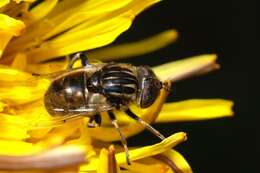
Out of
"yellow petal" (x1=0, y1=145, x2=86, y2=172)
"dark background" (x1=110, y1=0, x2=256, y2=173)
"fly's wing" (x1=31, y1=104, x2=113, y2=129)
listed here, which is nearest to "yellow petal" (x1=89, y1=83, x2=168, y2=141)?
"fly's wing" (x1=31, y1=104, x2=113, y2=129)

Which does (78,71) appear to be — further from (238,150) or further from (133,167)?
(238,150)

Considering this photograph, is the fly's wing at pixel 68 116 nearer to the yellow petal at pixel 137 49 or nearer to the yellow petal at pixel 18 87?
the yellow petal at pixel 18 87

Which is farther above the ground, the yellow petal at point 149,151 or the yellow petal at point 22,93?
the yellow petal at point 22,93

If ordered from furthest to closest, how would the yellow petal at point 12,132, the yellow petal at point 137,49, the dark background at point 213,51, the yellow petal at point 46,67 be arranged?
the dark background at point 213,51, the yellow petal at point 137,49, the yellow petal at point 46,67, the yellow petal at point 12,132

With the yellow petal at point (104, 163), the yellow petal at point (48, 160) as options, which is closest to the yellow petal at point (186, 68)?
the yellow petal at point (104, 163)

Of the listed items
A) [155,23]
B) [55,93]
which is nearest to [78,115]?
[55,93]

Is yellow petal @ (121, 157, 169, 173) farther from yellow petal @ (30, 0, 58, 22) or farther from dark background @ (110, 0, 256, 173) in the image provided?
dark background @ (110, 0, 256, 173)

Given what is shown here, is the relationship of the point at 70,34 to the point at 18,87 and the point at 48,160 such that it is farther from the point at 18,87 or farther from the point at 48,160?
the point at 48,160
